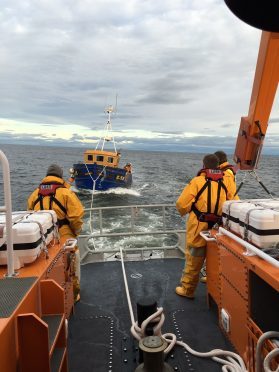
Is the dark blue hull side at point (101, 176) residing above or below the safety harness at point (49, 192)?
below

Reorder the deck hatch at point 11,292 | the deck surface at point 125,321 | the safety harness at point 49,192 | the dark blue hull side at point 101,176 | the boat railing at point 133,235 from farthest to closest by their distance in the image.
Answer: the dark blue hull side at point 101,176 < the boat railing at point 133,235 < the safety harness at point 49,192 < the deck surface at point 125,321 < the deck hatch at point 11,292

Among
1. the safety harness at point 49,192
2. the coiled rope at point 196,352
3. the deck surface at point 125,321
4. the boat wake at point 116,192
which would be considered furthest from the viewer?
the boat wake at point 116,192

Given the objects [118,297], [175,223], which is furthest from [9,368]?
[175,223]

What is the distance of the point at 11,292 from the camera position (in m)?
2.17

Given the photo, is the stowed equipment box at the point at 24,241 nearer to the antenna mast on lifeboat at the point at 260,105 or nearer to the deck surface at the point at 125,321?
the deck surface at the point at 125,321

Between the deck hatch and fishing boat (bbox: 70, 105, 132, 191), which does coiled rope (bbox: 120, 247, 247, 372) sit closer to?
the deck hatch

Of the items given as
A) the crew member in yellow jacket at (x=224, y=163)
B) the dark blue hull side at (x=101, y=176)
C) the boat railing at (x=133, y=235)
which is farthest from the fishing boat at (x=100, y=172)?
the crew member in yellow jacket at (x=224, y=163)

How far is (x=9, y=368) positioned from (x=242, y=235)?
2273mm

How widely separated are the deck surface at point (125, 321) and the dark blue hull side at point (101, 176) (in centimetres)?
2383

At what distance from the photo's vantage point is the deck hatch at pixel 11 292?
1.94 metres

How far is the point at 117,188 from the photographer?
99.4 ft

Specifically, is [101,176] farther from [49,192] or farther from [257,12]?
[257,12]

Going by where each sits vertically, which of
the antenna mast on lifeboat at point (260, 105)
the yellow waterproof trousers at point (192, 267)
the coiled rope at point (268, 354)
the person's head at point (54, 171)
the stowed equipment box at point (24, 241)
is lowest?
the yellow waterproof trousers at point (192, 267)

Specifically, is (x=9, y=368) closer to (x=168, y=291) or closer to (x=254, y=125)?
(x=168, y=291)
